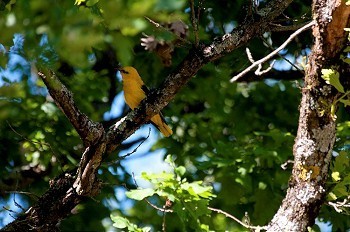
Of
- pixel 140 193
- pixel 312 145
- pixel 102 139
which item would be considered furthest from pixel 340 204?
pixel 102 139

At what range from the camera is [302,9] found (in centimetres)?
527

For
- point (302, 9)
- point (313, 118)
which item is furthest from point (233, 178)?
point (313, 118)

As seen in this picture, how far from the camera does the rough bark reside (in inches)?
145

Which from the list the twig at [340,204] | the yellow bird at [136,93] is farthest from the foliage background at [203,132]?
the yellow bird at [136,93]

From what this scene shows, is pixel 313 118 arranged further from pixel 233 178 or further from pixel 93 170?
pixel 233 178

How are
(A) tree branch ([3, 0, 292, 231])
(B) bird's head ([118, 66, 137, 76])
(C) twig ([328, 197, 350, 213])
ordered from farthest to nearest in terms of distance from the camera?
(B) bird's head ([118, 66, 137, 76])
(C) twig ([328, 197, 350, 213])
(A) tree branch ([3, 0, 292, 231])

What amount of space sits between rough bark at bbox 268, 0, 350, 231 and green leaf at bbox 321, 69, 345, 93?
14 centimetres

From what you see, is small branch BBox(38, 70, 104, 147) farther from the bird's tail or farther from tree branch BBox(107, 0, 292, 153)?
the bird's tail

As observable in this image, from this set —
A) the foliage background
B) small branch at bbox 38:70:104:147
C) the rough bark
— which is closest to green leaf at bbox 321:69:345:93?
the rough bark

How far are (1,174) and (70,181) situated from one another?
Answer: 2429 millimetres

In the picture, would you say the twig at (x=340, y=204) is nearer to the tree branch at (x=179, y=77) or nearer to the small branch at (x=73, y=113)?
the tree branch at (x=179, y=77)

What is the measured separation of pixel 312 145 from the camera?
3.79 meters

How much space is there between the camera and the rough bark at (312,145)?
3.68 metres

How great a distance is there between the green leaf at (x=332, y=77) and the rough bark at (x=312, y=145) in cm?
14
